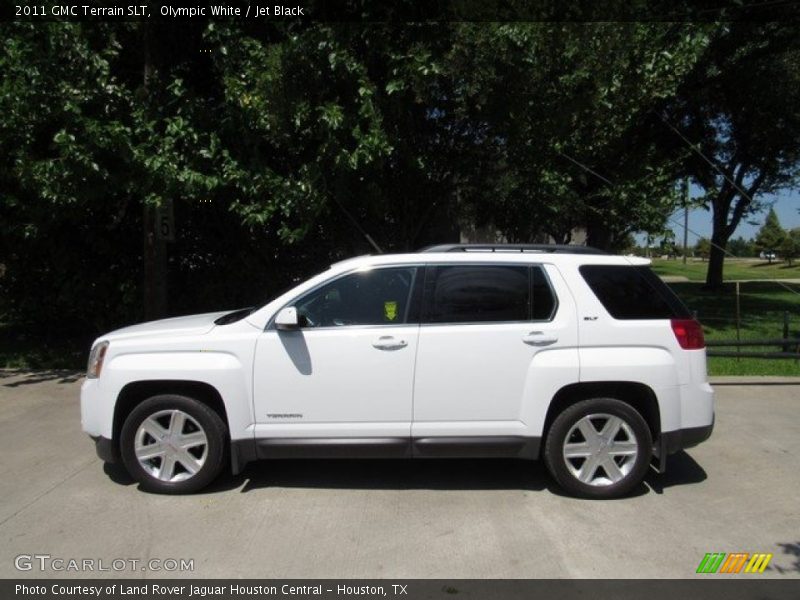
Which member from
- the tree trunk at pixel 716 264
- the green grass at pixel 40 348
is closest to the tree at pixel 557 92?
the green grass at pixel 40 348

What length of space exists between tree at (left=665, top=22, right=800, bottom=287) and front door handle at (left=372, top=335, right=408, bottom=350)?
6.78m

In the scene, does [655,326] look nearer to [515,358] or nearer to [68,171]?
[515,358]

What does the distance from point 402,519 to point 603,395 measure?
1654 millimetres

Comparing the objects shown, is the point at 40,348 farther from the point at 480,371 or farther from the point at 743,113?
the point at 743,113

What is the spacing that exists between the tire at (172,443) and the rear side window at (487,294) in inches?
67.2

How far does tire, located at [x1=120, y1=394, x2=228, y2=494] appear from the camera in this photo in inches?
181

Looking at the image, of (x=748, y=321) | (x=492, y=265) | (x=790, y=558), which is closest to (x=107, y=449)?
(x=492, y=265)

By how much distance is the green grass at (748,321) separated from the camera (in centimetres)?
888

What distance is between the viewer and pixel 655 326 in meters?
4.59

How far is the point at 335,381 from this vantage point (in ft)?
14.9

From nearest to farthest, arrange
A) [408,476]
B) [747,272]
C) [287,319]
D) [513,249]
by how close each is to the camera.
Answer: [287,319]
[513,249]
[408,476]
[747,272]

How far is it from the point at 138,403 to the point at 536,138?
6209mm

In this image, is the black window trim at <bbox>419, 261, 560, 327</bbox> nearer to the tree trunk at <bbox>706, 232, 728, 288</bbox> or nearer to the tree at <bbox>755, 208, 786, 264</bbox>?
the tree trunk at <bbox>706, 232, 728, 288</bbox>

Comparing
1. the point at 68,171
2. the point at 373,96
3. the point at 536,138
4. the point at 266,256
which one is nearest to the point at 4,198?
the point at 68,171
